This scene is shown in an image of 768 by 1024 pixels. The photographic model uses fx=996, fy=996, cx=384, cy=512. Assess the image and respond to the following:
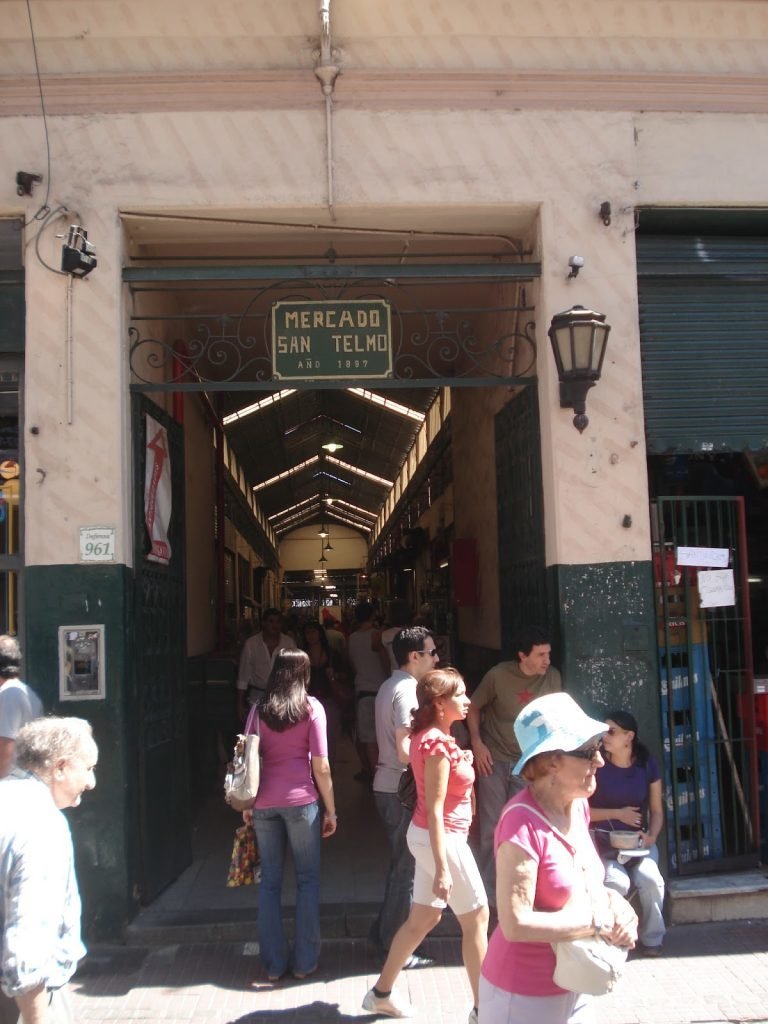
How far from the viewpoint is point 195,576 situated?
9.64 metres

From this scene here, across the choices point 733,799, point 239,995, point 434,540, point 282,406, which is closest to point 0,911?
point 239,995

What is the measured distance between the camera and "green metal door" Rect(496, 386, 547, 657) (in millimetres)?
6633

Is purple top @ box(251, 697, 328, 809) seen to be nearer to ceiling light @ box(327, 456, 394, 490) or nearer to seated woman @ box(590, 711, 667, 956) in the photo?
seated woman @ box(590, 711, 667, 956)

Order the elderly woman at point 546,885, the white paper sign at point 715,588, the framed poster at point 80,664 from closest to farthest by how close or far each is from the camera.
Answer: the elderly woman at point 546,885 < the framed poster at point 80,664 < the white paper sign at point 715,588

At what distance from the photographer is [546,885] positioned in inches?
116

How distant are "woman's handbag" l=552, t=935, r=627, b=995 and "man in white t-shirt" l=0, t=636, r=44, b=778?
10.9ft

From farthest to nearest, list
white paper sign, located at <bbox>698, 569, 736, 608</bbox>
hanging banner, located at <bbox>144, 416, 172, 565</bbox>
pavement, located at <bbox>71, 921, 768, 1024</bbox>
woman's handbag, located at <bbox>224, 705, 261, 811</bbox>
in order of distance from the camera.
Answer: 1. hanging banner, located at <bbox>144, 416, 172, 565</bbox>
2. white paper sign, located at <bbox>698, 569, 736, 608</bbox>
3. woman's handbag, located at <bbox>224, 705, 261, 811</bbox>
4. pavement, located at <bbox>71, 921, 768, 1024</bbox>

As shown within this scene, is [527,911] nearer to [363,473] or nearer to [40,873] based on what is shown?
[40,873]

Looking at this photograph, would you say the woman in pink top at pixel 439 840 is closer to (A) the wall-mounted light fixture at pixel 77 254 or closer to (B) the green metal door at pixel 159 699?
(B) the green metal door at pixel 159 699

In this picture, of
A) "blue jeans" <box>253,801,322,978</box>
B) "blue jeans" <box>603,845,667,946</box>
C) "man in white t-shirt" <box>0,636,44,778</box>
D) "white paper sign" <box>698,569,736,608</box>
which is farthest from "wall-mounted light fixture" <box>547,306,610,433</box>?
"man in white t-shirt" <box>0,636,44,778</box>

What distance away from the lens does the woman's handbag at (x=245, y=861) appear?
5.33m

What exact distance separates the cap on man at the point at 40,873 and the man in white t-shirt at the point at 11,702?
210 centimetres

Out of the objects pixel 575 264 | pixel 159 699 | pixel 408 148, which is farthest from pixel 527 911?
pixel 408 148

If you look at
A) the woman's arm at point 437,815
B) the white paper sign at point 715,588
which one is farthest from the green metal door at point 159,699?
the white paper sign at point 715,588
